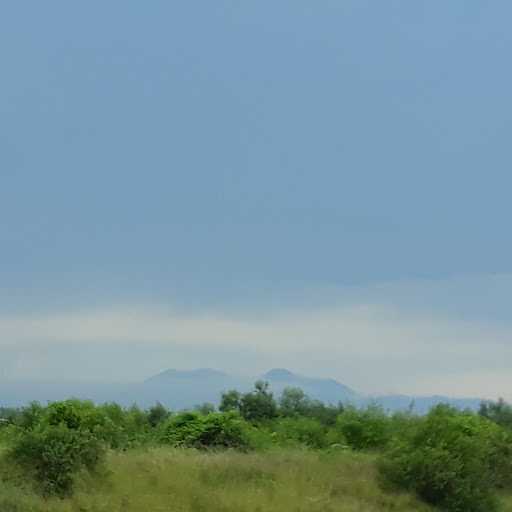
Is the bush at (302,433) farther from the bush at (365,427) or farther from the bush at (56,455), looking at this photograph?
the bush at (56,455)

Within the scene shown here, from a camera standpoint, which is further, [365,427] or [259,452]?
[365,427]

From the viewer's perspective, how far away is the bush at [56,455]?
16.9 meters

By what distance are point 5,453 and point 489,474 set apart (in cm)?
1152

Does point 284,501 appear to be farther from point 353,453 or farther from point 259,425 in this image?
point 259,425

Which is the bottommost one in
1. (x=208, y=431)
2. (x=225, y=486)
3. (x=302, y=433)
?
(x=225, y=486)

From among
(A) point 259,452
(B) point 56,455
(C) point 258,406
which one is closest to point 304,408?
(C) point 258,406

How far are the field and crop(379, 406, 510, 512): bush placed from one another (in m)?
0.49

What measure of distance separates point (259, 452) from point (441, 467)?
169 inches

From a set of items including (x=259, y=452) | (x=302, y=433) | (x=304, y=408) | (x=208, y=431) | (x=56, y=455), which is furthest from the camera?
(x=304, y=408)

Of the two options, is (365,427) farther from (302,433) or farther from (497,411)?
(497,411)

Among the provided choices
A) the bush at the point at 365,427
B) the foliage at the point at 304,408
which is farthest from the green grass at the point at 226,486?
the foliage at the point at 304,408

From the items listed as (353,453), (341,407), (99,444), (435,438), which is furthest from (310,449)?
(341,407)

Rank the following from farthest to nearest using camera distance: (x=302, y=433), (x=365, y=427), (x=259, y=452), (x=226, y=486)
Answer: (x=302, y=433), (x=365, y=427), (x=259, y=452), (x=226, y=486)

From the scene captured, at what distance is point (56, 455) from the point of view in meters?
17.0
